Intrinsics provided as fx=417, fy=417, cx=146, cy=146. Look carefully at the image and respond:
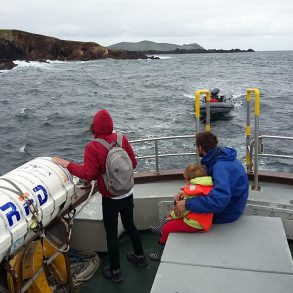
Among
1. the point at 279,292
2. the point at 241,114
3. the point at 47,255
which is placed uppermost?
the point at 279,292

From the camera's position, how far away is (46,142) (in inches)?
821

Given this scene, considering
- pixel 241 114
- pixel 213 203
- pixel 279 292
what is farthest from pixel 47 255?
pixel 241 114

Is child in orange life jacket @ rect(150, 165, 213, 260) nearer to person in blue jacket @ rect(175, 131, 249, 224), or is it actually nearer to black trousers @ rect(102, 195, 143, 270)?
person in blue jacket @ rect(175, 131, 249, 224)

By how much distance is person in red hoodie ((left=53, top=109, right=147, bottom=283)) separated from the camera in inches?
162

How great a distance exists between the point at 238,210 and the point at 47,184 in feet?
6.23

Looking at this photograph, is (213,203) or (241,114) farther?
(241,114)

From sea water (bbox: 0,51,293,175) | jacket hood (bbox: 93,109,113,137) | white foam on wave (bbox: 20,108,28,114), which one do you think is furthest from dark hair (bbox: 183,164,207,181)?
white foam on wave (bbox: 20,108,28,114)

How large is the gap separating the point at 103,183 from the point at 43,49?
130539mm

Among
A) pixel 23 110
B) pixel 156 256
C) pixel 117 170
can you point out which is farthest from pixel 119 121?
pixel 117 170

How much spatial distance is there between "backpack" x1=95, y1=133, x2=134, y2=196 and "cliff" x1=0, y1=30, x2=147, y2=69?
102254 mm

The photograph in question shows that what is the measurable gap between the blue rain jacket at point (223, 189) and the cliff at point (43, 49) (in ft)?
337

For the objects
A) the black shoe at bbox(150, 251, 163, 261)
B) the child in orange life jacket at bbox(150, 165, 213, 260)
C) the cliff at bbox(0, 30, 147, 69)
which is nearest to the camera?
the child in orange life jacket at bbox(150, 165, 213, 260)

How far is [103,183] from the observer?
4.24m

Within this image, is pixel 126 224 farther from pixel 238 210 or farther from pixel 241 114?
pixel 241 114
